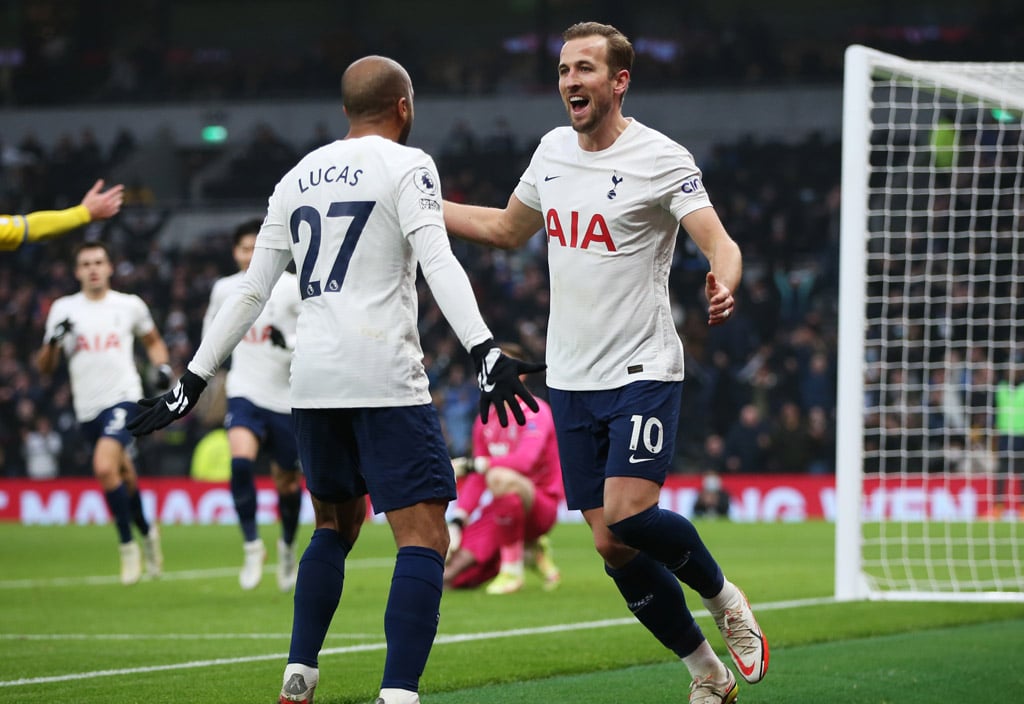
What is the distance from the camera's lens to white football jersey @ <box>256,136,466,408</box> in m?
4.79

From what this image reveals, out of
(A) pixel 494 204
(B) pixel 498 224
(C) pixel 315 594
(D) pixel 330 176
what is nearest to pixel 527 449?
(B) pixel 498 224

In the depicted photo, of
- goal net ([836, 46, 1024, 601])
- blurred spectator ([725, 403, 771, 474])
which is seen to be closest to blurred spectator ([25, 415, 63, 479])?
blurred spectator ([725, 403, 771, 474])

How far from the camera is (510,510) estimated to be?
10.7 m

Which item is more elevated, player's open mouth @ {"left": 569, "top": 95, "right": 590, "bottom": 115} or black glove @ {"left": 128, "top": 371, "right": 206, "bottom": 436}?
player's open mouth @ {"left": 569, "top": 95, "right": 590, "bottom": 115}

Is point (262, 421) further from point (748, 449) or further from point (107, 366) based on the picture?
point (748, 449)

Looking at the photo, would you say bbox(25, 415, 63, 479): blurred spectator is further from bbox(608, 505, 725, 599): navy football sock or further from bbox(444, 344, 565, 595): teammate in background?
bbox(608, 505, 725, 599): navy football sock

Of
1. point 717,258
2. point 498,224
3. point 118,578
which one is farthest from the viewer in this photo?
point 118,578

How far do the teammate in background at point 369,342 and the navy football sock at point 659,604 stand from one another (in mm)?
927

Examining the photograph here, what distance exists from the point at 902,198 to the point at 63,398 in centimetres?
1406

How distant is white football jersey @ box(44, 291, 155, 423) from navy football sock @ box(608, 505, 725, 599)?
7461 mm

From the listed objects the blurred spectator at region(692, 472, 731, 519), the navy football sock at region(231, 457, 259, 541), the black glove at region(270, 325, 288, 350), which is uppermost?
the black glove at region(270, 325, 288, 350)

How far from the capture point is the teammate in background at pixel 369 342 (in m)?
4.73

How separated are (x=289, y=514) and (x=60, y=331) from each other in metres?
2.34

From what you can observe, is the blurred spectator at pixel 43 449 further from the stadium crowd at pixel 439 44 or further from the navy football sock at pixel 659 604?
the navy football sock at pixel 659 604
